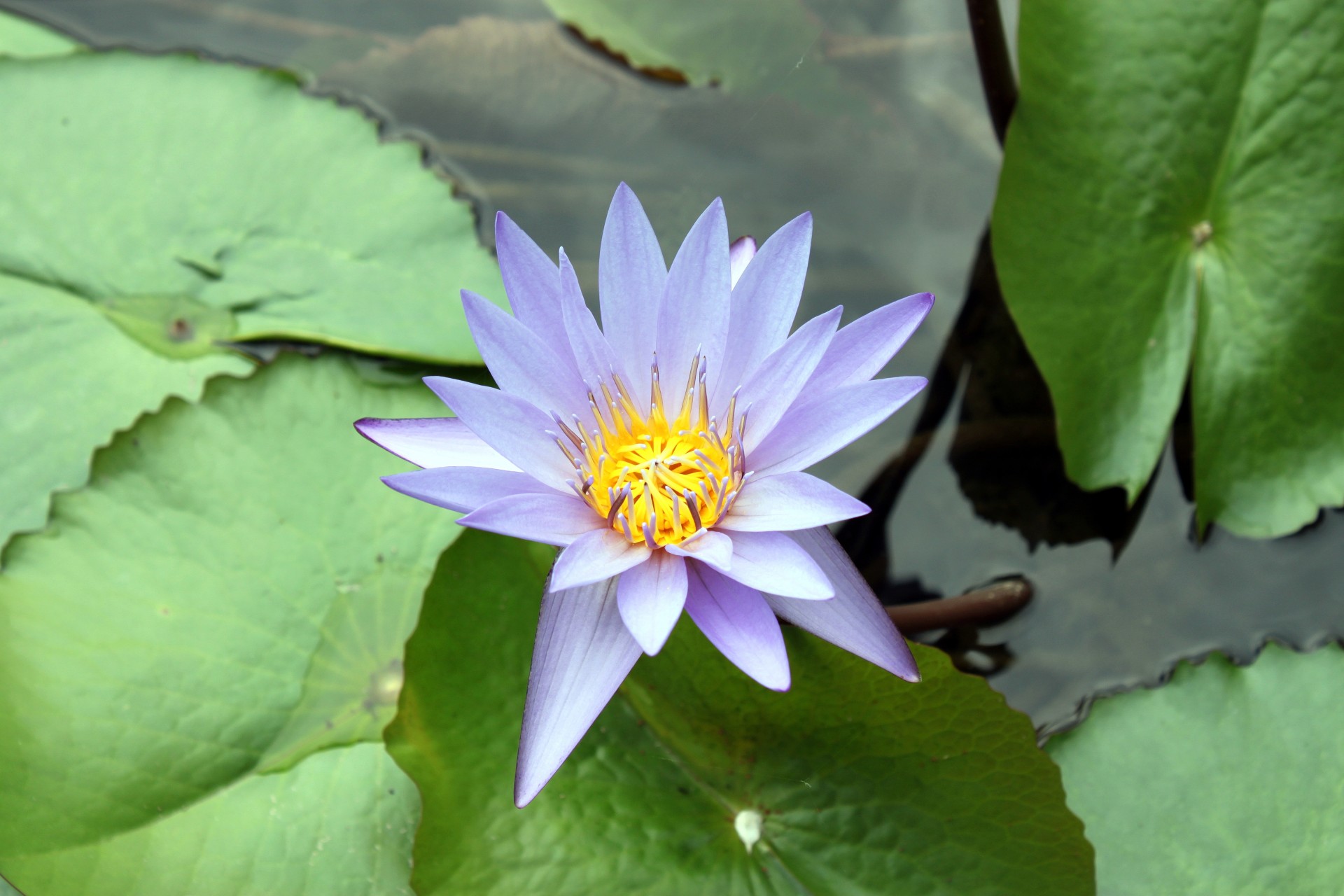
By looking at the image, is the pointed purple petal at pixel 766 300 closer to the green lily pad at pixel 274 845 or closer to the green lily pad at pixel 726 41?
the green lily pad at pixel 274 845

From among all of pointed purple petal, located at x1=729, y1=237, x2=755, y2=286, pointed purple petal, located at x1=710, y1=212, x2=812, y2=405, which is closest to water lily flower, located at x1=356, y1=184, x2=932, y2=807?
pointed purple petal, located at x1=710, y1=212, x2=812, y2=405

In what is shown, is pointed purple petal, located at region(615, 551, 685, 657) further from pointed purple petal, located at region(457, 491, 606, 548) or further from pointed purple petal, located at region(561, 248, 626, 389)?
pointed purple petal, located at region(561, 248, 626, 389)

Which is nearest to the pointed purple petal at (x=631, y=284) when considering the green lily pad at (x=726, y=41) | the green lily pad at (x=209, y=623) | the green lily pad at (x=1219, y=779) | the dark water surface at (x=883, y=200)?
the green lily pad at (x=209, y=623)

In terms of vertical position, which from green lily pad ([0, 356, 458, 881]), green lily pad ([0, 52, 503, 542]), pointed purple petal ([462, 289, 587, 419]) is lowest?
green lily pad ([0, 356, 458, 881])

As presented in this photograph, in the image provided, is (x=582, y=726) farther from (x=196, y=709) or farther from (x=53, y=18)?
(x=53, y=18)

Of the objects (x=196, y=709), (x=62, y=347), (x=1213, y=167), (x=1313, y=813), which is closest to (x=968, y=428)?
(x=1213, y=167)

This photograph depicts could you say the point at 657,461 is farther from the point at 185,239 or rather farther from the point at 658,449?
the point at 185,239
